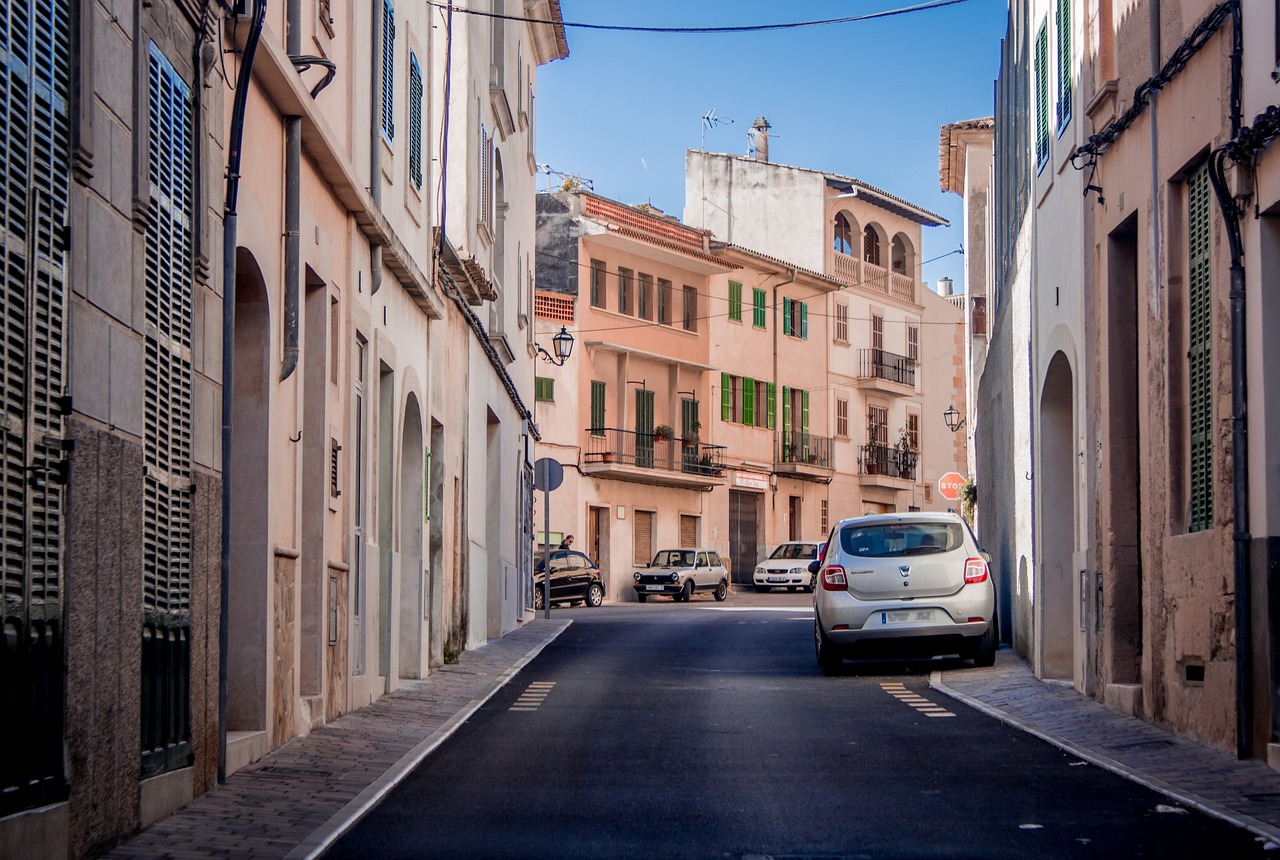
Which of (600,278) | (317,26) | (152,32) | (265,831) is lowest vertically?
(265,831)

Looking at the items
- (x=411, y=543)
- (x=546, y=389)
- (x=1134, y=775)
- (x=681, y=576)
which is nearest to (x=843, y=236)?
(x=546, y=389)

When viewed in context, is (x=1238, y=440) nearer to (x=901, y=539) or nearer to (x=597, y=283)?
(x=901, y=539)

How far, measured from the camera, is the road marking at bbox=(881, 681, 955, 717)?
45.6ft

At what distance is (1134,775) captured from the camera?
9766 millimetres

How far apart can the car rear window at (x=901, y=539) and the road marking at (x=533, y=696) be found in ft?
11.7

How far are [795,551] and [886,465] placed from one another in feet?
41.8

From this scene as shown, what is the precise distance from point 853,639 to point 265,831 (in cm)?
1061

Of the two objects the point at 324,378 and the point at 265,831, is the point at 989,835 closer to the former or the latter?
the point at 265,831

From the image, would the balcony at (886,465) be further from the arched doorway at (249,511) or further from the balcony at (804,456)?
the arched doorway at (249,511)

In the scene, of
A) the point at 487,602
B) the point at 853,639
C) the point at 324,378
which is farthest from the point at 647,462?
the point at 324,378

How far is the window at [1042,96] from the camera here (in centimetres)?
1814

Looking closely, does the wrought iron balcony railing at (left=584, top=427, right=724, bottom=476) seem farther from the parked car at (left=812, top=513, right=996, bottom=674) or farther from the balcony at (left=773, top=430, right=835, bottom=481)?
the parked car at (left=812, top=513, right=996, bottom=674)

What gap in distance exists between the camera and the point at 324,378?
13.3 meters

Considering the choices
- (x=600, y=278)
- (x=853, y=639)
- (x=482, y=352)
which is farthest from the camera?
(x=600, y=278)
